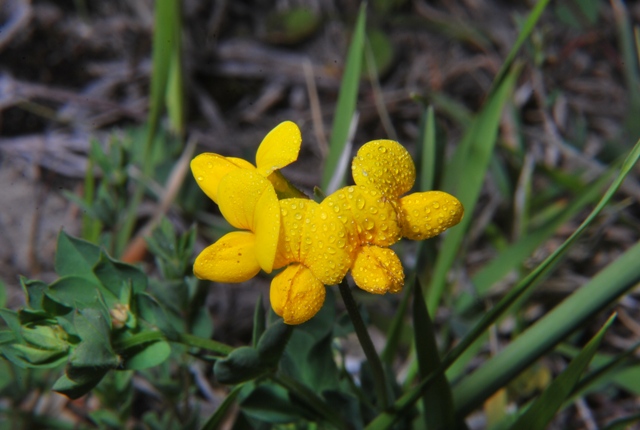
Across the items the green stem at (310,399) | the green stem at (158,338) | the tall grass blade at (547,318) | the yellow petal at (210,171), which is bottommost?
the green stem at (310,399)

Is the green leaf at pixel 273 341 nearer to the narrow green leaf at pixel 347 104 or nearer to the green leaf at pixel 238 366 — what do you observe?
the green leaf at pixel 238 366

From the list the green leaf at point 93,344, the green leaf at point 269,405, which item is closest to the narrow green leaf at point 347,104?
the green leaf at point 269,405

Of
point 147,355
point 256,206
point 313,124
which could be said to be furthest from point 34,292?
point 313,124

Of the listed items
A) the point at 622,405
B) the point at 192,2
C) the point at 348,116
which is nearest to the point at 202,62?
the point at 192,2

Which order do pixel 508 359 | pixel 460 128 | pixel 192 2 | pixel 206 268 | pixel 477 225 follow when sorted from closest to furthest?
pixel 206 268 → pixel 508 359 → pixel 477 225 → pixel 460 128 → pixel 192 2

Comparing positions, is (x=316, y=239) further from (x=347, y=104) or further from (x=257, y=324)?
(x=347, y=104)

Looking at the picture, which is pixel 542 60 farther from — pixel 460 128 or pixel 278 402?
pixel 278 402
